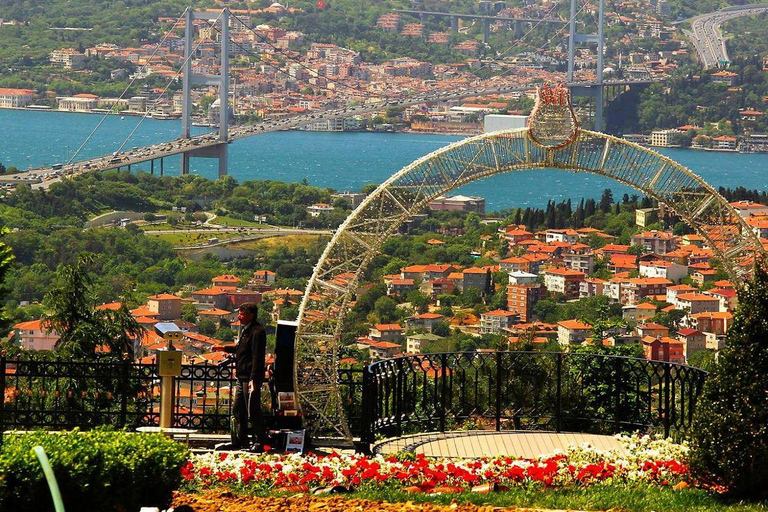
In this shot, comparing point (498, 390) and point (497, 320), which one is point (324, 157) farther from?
point (498, 390)

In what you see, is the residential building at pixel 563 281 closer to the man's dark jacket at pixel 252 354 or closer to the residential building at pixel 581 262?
the residential building at pixel 581 262

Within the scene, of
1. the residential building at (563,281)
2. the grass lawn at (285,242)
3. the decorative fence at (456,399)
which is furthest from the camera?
the grass lawn at (285,242)

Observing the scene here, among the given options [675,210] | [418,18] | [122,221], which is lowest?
[122,221]

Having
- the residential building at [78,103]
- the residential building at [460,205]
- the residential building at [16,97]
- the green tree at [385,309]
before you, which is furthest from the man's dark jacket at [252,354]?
the residential building at [16,97]

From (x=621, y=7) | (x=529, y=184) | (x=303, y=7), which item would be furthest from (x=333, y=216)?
(x=621, y=7)

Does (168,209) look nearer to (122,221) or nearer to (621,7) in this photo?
(122,221)

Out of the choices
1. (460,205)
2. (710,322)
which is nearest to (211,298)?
(710,322)
